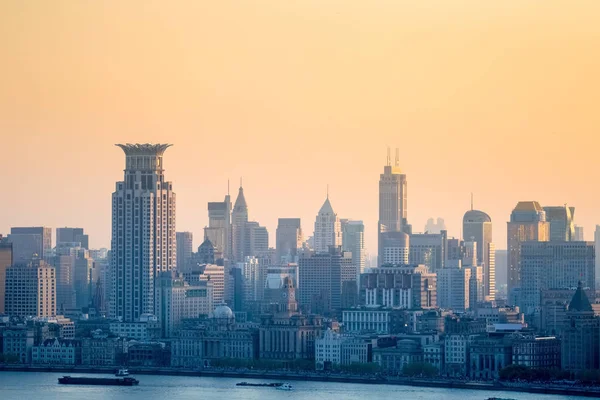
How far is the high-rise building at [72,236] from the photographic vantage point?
558 ft

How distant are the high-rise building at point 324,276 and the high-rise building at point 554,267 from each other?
10756 mm

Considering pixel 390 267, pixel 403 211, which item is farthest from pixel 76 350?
pixel 403 211

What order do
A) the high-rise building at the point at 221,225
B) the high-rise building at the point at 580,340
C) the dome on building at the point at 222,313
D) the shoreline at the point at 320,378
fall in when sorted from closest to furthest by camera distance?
1. the shoreline at the point at 320,378
2. the high-rise building at the point at 580,340
3. the dome on building at the point at 222,313
4. the high-rise building at the point at 221,225

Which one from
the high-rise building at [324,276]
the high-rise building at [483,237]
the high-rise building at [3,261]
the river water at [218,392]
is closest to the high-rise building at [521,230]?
the high-rise building at [483,237]

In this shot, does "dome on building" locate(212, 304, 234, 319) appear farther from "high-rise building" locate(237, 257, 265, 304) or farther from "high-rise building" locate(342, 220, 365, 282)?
"high-rise building" locate(342, 220, 365, 282)

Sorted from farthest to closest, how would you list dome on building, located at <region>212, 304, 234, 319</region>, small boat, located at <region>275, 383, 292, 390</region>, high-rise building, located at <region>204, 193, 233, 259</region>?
high-rise building, located at <region>204, 193, 233, 259</region> → dome on building, located at <region>212, 304, 234, 319</region> → small boat, located at <region>275, 383, 292, 390</region>

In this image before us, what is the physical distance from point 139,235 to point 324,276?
2060cm

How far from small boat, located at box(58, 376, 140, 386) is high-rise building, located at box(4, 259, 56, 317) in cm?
3155

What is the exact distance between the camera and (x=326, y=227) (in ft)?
574

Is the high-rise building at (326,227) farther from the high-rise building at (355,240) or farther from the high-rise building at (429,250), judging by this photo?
the high-rise building at (429,250)

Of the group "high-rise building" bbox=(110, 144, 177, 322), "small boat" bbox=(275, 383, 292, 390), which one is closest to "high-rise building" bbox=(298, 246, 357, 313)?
"high-rise building" bbox=(110, 144, 177, 322)

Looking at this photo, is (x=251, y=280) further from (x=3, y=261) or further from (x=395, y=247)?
(x=3, y=261)

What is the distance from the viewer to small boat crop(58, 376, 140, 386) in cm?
9825

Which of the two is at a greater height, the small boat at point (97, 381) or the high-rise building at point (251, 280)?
the high-rise building at point (251, 280)
